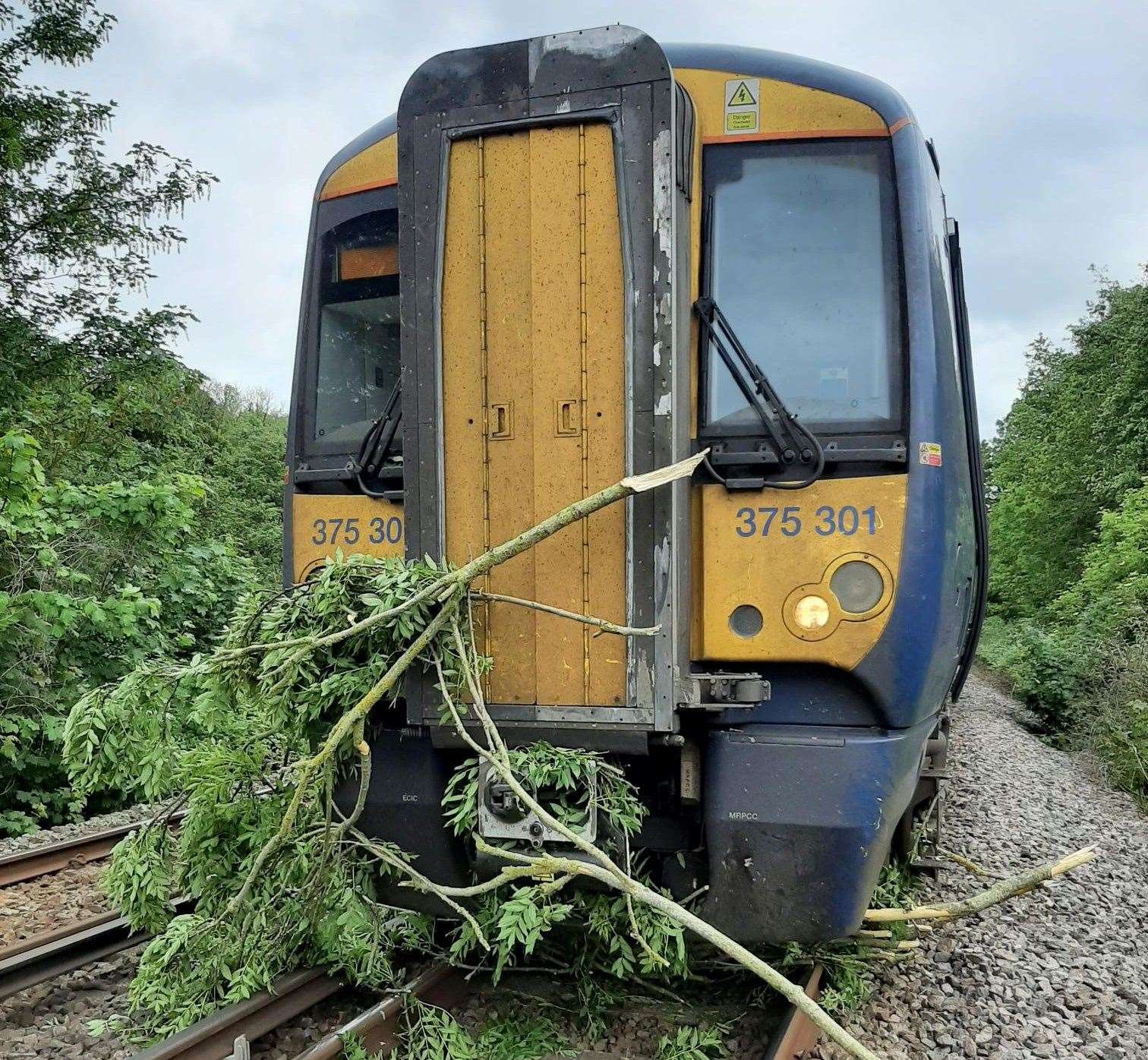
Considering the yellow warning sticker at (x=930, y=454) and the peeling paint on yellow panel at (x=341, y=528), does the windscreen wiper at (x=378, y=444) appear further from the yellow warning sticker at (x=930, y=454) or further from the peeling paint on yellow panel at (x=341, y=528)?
the yellow warning sticker at (x=930, y=454)

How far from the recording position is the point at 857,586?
3.46 metres

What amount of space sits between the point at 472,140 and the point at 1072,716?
1308 centimetres

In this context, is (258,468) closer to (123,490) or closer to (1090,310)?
(123,490)

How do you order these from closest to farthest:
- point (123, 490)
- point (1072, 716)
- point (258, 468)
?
point (123, 490)
point (1072, 716)
point (258, 468)

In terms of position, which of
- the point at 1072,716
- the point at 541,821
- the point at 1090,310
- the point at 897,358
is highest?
the point at 1090,310

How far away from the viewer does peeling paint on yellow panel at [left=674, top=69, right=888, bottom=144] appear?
371cm

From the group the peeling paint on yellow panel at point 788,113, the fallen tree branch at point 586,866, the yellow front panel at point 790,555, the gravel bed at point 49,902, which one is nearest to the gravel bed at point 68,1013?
the gravel bed at point 49,902

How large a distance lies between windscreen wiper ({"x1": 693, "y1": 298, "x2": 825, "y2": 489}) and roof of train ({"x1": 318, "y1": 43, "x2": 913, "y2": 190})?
2.89ft

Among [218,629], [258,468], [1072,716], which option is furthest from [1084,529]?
[218,629]

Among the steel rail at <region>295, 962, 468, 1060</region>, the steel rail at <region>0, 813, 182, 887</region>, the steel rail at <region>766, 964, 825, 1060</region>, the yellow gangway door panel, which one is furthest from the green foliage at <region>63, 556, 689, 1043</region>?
the steel rail at <region>0, 813, 182, 887</region>

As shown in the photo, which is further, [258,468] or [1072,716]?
[258,468]

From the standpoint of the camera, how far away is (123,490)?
8453 mm

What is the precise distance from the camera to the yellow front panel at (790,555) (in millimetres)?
3445

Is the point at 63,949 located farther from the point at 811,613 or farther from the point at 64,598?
the point at 64,598
